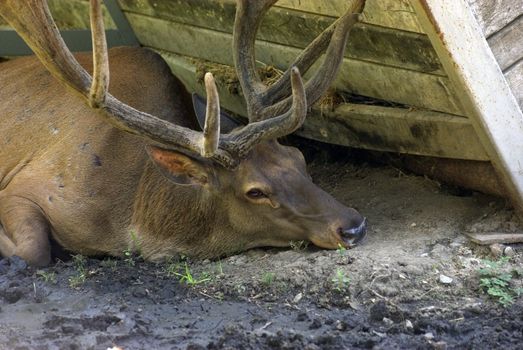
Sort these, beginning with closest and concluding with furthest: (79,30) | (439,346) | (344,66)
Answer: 1. (439,346)
2. (344,66)
3. (79,30)

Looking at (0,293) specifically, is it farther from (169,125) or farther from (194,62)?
(194,62)

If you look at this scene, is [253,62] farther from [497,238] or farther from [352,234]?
[497,238]

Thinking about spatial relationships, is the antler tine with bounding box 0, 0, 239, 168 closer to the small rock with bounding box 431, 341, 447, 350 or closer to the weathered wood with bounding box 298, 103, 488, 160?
the weathered wood with bounding box 298, 103, 488, 160

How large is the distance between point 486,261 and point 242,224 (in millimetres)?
1673

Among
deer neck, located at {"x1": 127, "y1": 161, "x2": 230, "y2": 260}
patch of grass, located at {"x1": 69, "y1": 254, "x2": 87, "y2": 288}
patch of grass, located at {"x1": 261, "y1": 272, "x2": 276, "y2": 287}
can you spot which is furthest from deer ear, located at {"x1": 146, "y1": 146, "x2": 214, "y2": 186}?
patch of grass, located at {"x1": 261, "y1": 272, "x2": 276, "y2": 287}

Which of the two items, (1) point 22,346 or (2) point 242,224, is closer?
(1) point 22,346

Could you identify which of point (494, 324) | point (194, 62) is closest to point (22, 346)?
point (494, 324)

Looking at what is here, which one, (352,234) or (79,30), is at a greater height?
(79,30)

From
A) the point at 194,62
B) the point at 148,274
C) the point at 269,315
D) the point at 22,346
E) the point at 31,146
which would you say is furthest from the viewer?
the point at 194,62

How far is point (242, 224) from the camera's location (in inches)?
267

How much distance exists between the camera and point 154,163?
21.5 feet

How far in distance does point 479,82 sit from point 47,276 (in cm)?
289

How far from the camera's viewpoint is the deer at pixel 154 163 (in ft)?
20.2

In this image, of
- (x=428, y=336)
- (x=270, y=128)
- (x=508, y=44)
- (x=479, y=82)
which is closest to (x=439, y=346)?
(x=428, y=336)
